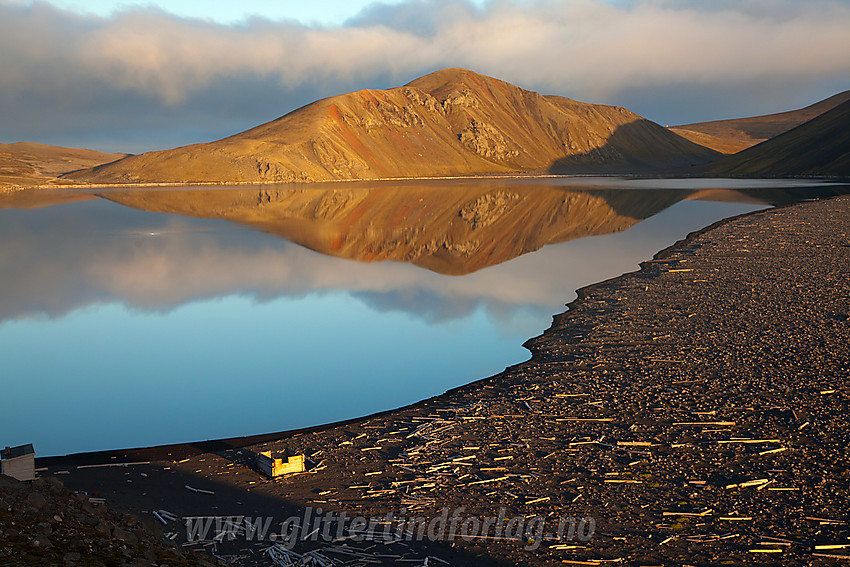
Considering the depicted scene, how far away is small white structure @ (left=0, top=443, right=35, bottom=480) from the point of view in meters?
8.61

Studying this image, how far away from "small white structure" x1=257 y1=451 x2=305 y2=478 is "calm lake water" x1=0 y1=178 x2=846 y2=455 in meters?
2.44

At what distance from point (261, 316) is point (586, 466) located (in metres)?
14.3

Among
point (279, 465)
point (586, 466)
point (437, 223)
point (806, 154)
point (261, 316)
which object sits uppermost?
point (806, 154)

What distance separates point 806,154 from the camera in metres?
142

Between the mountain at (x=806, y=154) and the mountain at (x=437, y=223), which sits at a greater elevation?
the mountain at (x=806, y=154)

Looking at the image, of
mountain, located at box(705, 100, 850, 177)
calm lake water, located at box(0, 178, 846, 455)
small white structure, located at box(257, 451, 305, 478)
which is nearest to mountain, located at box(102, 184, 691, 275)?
calm lake water, located at box(0, 178, 846, 455)

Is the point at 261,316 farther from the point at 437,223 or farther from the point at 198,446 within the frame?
the point at 437,223

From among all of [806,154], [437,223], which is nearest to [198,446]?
[437,223]

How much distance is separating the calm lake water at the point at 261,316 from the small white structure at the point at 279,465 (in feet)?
7.99

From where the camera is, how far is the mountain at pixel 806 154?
433 feet

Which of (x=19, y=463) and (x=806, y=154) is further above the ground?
(x=806, y=154)

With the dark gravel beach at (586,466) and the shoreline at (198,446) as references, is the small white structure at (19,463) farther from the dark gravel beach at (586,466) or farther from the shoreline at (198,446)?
the shoreline at (198,446)

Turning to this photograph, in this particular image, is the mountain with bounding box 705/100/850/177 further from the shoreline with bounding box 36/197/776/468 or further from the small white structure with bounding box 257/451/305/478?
the small white structure with bounding box 257/451/305/478

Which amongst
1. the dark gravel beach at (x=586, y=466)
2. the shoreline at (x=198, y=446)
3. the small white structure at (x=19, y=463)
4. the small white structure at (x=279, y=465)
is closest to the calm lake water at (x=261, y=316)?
the shoreline at (x=198, y=446)
